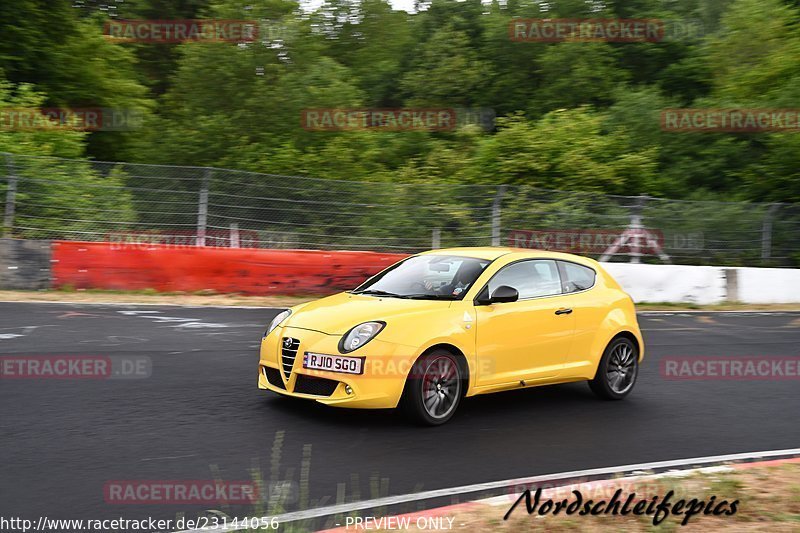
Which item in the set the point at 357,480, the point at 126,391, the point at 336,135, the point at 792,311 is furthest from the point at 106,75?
the point at 357,480

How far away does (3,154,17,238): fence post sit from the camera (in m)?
16.6

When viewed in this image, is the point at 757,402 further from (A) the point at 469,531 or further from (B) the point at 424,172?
(B) the point at 424,172

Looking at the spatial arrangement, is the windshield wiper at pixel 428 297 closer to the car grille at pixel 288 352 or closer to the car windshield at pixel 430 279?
the car windshield at pixel 430 279

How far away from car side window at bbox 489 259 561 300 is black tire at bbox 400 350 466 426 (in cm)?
95

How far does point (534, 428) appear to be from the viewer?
324 inches

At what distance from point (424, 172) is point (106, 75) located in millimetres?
13980

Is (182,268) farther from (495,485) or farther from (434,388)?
(495,485)

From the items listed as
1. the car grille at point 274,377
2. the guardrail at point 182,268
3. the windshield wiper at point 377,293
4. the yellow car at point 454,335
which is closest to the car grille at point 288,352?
the yellow car at point 454,335

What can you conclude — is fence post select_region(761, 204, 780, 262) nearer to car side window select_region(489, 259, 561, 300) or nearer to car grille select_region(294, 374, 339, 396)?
car side window select_region(489, 259, 561, 300)

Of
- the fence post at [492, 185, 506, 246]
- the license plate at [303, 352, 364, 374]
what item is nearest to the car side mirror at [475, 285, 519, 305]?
the license plate at [303, 352, 364, 374]

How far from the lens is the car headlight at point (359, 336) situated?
25.3 feet

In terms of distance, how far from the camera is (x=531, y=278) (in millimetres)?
9133

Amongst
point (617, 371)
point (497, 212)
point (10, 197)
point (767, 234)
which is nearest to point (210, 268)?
point (10, 197)

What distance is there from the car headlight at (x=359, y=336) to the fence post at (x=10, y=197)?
10.9 meters
